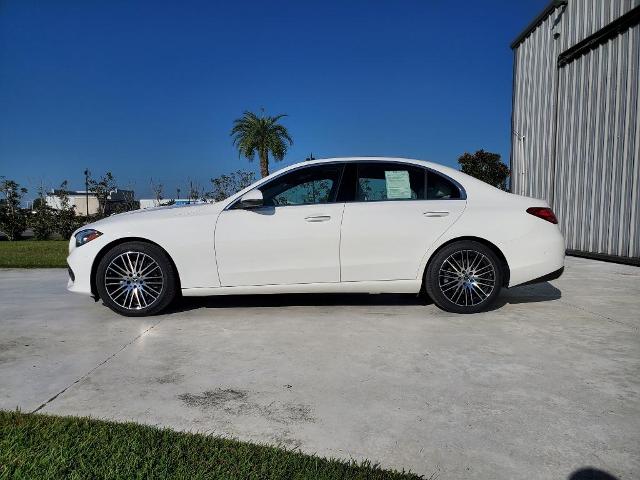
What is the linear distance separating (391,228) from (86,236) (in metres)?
2.93

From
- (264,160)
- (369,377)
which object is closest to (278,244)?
(369,377)

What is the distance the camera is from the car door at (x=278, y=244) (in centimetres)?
456

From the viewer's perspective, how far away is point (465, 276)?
4719mm

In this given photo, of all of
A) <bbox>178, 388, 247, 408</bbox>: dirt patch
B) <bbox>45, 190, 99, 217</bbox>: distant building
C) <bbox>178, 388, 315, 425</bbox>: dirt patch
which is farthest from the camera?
<bbox>45, 190, 99, 217</bbox>: distant building

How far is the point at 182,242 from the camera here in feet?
15.0

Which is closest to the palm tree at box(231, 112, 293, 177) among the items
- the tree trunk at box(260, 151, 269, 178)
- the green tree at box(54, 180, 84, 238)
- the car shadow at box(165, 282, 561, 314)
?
the tree trunk at box(260, 151, 269, 178)

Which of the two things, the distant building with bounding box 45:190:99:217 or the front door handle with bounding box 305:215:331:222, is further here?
the distant building with bounding box 45:190:99:217

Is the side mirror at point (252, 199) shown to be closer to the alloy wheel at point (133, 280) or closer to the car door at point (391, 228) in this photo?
the car door at point (391, 228)

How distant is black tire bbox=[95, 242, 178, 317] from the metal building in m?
8.03

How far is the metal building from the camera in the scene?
873 centimetres

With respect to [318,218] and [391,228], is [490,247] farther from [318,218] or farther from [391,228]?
[318,218]

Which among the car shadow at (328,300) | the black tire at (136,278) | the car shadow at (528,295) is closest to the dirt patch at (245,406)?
the black tire at (136,278)

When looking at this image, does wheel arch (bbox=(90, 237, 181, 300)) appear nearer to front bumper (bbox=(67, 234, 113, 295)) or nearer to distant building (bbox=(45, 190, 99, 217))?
front bumper (bbox=(67, 234, 113, 295))

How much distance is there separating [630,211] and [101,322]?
Answer: 881 cm
